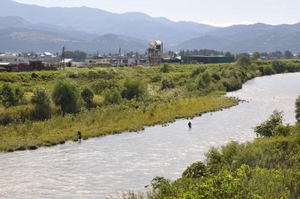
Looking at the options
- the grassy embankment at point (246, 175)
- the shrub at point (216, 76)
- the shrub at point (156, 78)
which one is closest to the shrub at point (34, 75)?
the shrub at point (156, 78)

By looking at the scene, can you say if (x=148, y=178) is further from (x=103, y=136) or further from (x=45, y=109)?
(x=45, y=109)

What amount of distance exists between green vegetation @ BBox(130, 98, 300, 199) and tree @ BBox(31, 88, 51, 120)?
41265 mm

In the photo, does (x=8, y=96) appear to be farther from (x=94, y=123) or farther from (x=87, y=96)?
(x=94, y=123)

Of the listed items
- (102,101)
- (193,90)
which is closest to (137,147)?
(102,101)

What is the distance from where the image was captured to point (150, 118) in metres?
76.6

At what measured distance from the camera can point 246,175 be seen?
30.2 m

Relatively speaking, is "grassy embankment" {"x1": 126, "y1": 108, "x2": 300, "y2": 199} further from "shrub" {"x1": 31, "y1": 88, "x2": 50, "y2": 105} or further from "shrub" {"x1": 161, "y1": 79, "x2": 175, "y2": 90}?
"shrub" {"x1": 161, "y1": 79, "x2": 175, "y2": 90}

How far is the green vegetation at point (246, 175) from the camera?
25.6 meters

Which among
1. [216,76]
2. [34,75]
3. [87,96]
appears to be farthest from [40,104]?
[216,76]

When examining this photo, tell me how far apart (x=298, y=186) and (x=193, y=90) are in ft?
311

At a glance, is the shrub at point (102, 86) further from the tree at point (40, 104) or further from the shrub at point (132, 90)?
the tree at point (40, 104)

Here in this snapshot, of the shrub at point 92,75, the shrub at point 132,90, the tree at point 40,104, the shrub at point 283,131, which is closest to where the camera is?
the shrub at point 283,131

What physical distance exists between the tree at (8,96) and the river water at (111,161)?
88.7 ft

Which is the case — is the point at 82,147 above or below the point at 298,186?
below
